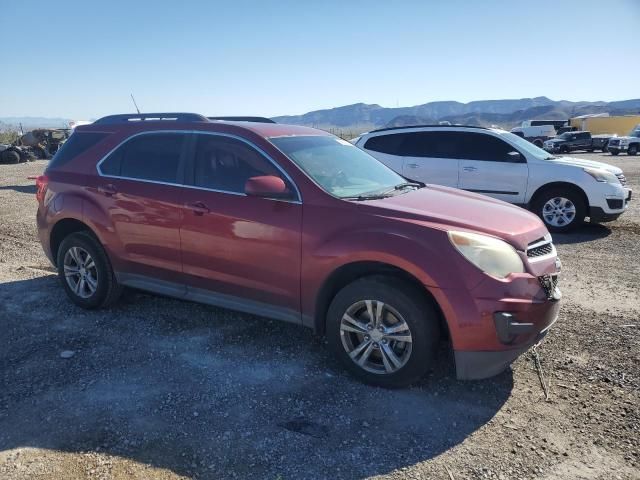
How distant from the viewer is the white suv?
8453mm

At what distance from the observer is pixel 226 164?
416cm

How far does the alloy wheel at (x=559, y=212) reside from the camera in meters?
8.56

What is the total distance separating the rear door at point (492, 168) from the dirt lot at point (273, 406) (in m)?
4.24

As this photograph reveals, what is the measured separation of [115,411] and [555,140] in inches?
1617

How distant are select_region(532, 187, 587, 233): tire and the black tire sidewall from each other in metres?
7.15

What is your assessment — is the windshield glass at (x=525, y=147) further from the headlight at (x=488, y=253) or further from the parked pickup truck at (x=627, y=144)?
the parked pickup truck at (x=627, y=144)

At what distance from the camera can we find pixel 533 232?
360 centimetres

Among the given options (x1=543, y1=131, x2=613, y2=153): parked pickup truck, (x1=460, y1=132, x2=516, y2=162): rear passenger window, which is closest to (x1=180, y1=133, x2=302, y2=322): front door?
(x1=460, y1=132, x2=516, y2=162): rear passenger window

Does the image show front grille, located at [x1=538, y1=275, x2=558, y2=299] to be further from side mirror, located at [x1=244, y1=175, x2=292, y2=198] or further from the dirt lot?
side mirror, located at [x1=244, y1=175, x2=292, y2=198]

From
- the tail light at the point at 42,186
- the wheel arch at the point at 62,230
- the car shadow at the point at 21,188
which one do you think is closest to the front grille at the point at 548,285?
the wheel arch at the point at 62,230

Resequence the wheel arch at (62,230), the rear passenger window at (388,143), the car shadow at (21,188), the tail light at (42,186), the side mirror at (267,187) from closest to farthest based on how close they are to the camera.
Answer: the side mirror at (267,187), the wheel arch at (62,230), the tail light at (42,186), the rear passenger window at (388,143), the car shadow at (21,188)

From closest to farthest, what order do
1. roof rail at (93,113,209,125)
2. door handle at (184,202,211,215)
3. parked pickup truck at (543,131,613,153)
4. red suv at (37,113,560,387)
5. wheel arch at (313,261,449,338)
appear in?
red suv at (37,113,560,387), wheel arch at (313,261,449,338), door handle at (184,202,211,215), roof rail at (93,113,209,125), parked pickup truck at (543,131,613,153)

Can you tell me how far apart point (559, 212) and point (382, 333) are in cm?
648

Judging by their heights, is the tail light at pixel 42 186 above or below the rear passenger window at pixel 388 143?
below
